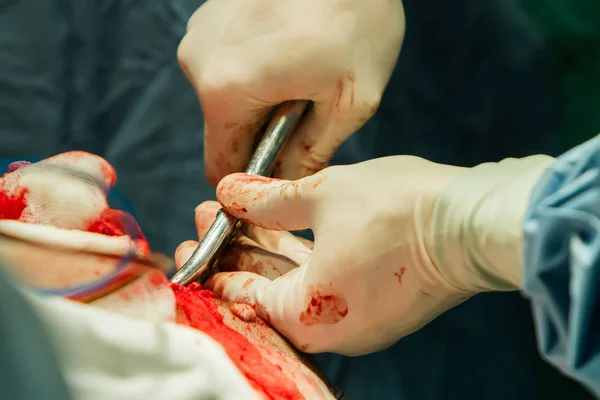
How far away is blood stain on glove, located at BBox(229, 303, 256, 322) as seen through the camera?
61 centimetres

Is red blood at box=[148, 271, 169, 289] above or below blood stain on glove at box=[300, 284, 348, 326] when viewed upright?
above

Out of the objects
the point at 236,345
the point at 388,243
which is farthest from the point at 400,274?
the point at 236,345

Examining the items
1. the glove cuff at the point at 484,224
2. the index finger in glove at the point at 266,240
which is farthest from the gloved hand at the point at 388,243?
the index finger in glove at the point at 266,240

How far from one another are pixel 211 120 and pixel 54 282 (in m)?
0.46

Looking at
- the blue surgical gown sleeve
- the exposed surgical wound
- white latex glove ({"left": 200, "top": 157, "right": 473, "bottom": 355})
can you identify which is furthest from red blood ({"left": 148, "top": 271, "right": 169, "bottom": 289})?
the blue surgical gown sleeve

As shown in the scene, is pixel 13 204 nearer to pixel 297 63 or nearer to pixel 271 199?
pixel 271 199

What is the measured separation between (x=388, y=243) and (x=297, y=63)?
280 mm

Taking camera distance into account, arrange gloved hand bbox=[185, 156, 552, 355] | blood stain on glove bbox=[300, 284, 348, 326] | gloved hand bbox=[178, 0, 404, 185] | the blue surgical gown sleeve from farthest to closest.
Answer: gloved hand bbox=[178, 0, 404, 185] < blood stain on glove bbox=[300, 284, 348, 326] < gloved hand bbox=[185, 156, 552, 355] < the blue surgical gown sleeve

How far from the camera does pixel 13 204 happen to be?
48 cm

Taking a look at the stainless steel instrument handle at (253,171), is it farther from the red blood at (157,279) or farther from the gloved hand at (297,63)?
the red blood at (157,279)

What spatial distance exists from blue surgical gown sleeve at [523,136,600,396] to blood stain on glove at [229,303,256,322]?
1.05ft

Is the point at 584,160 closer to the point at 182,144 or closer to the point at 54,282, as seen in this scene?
the point at 54,282

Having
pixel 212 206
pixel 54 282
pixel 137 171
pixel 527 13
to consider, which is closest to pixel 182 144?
pixel 137 171

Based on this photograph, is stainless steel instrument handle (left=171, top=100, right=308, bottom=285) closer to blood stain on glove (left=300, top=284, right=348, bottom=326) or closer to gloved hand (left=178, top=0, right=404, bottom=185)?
gloved hand (left=178, top=0, right=404, bottom=185)
